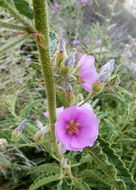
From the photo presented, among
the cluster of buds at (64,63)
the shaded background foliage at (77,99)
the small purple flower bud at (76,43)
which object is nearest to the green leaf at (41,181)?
the shaded background foliage at (77,99)

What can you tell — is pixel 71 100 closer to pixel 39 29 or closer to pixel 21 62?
pixel 39 29

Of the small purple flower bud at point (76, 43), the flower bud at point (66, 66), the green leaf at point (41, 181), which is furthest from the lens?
the small purple flower bud at point (76, 43)

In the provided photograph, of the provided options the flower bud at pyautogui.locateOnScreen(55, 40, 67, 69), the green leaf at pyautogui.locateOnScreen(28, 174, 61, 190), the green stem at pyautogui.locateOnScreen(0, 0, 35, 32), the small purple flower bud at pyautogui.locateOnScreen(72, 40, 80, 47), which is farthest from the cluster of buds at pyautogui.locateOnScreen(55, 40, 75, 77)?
the small purple flower bud at pyautogui.locateOnScreen(72, 40, 80, 47)

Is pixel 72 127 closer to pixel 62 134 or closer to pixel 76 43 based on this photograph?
pixel 62 134

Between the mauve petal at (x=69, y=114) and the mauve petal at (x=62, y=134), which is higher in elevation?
the mauve petal at (x=69, y=114)

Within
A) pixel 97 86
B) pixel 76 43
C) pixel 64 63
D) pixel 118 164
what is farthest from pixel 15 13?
pixel 76 43

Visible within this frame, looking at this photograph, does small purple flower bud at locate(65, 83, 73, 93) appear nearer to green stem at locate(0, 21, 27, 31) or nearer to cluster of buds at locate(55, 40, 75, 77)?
cluster of buds at locate(55, 40, 75, 77)

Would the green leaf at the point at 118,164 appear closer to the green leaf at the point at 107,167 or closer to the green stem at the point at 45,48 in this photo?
the green leaf at the point at 107,167
